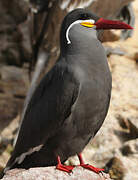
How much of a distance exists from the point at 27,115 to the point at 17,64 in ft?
21.5

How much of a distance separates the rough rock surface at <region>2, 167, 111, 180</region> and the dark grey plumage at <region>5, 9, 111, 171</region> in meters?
0.31

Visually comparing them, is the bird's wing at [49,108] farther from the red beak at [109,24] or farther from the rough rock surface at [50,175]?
the red beak at [109,24]

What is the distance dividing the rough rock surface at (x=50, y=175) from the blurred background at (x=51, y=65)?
198 cm

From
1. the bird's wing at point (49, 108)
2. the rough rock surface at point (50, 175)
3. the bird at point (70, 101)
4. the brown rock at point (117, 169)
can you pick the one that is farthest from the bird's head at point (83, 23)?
the brown rock at point (117, 169)

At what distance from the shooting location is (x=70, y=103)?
3.32m

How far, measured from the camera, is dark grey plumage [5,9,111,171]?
3266mm

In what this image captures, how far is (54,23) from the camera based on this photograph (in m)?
8.49

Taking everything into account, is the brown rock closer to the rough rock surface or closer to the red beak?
the rough rock surface

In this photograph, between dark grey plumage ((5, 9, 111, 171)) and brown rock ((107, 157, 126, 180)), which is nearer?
dark grey plumage ((5, 9, 111, 171))

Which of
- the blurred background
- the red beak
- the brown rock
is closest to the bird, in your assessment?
the red beak

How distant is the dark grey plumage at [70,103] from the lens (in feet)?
10.7

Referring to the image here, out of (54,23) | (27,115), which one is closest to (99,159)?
(27,115)

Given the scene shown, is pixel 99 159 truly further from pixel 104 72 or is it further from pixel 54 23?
pixel 54 23

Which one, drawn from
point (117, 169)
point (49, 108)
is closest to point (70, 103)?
point (49, 108)
